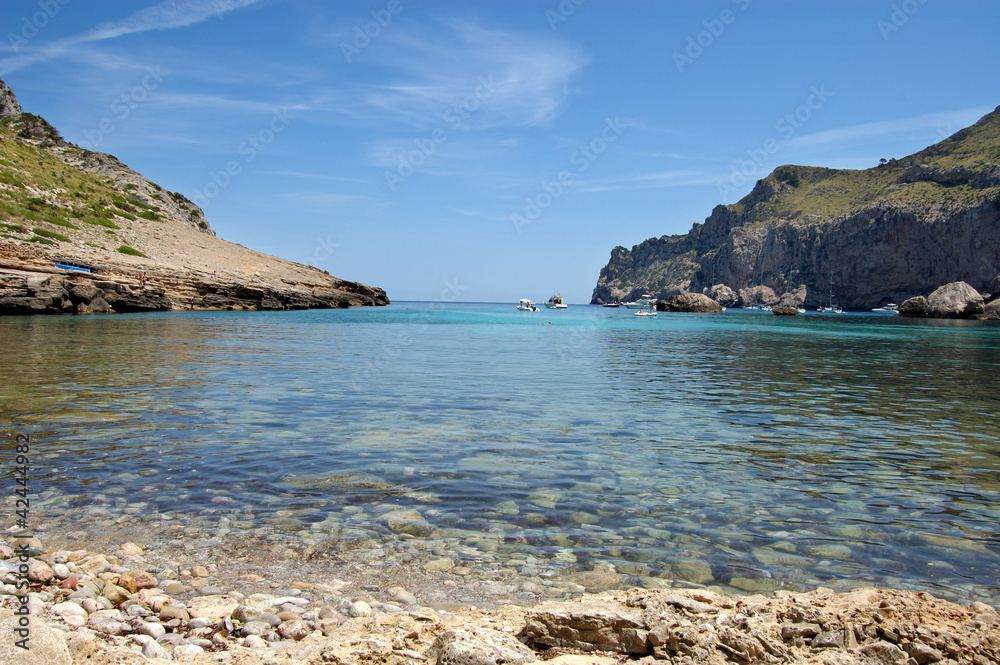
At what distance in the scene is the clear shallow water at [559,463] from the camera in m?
6.93

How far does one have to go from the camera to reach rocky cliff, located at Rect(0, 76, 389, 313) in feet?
177

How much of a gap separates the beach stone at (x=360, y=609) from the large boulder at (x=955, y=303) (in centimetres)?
12809

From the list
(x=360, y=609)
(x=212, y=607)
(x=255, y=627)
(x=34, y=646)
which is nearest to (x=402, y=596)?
(x=360, y=609)

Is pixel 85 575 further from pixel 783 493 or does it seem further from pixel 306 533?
pixel 783 493

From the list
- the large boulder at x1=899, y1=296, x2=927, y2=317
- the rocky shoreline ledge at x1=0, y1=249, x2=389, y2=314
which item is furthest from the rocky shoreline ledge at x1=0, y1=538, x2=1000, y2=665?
the large boulder at x1=899, y1=296, x2=927, y2=317

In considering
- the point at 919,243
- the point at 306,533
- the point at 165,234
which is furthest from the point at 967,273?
the point at 306,533

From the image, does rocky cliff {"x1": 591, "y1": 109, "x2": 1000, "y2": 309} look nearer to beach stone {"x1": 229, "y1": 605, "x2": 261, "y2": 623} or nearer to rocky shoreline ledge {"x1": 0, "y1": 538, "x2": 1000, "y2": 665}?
rocky shoreline ledge {"x1": 0, "y1": 538, "x2": 1000, "y2": 665}

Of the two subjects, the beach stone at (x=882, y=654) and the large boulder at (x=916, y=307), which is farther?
the large boulder at (x=916, y=307)

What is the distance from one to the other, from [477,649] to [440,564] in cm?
240

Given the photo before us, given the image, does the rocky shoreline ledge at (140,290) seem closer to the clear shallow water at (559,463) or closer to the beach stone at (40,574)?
the clear shallow water at (559,463)

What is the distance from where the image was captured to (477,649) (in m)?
4.07

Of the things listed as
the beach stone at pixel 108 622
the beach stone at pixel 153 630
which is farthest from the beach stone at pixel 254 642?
the beach stone at pixel 108 622

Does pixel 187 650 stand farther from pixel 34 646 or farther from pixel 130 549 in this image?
pixel 130 549

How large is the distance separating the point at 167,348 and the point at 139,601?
26.3 metres
